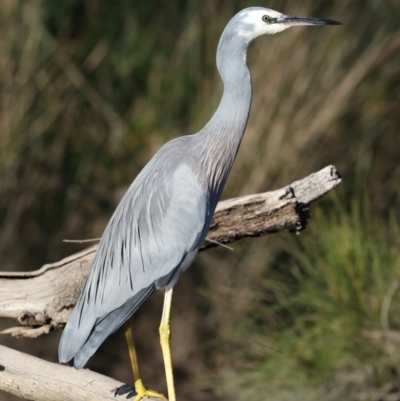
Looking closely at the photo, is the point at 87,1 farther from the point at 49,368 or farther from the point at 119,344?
the point at 49,368

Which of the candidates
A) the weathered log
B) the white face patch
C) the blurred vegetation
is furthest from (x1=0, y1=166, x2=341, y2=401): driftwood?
the blurred vegetation

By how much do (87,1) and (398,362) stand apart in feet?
8.41

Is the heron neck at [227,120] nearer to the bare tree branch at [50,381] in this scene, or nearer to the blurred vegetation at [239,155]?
the bare tree branch at [50,381]

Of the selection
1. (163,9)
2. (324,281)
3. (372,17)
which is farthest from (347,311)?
(163,9)

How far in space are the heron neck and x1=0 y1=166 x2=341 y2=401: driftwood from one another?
4.9 inches

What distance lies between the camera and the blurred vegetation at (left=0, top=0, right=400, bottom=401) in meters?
3.54

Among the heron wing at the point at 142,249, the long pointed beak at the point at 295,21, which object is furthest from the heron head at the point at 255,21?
the heron wing at the point at 142,249

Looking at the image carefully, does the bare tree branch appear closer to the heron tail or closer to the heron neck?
the heron tail

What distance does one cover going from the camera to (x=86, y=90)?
14.1 feet

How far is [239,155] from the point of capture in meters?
4.12

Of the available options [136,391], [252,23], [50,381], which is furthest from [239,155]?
[50,381]

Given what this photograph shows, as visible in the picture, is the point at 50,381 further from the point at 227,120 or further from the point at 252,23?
the point at 252,23

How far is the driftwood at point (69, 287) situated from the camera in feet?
7.31

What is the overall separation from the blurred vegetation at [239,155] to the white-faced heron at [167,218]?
1.01 metres
